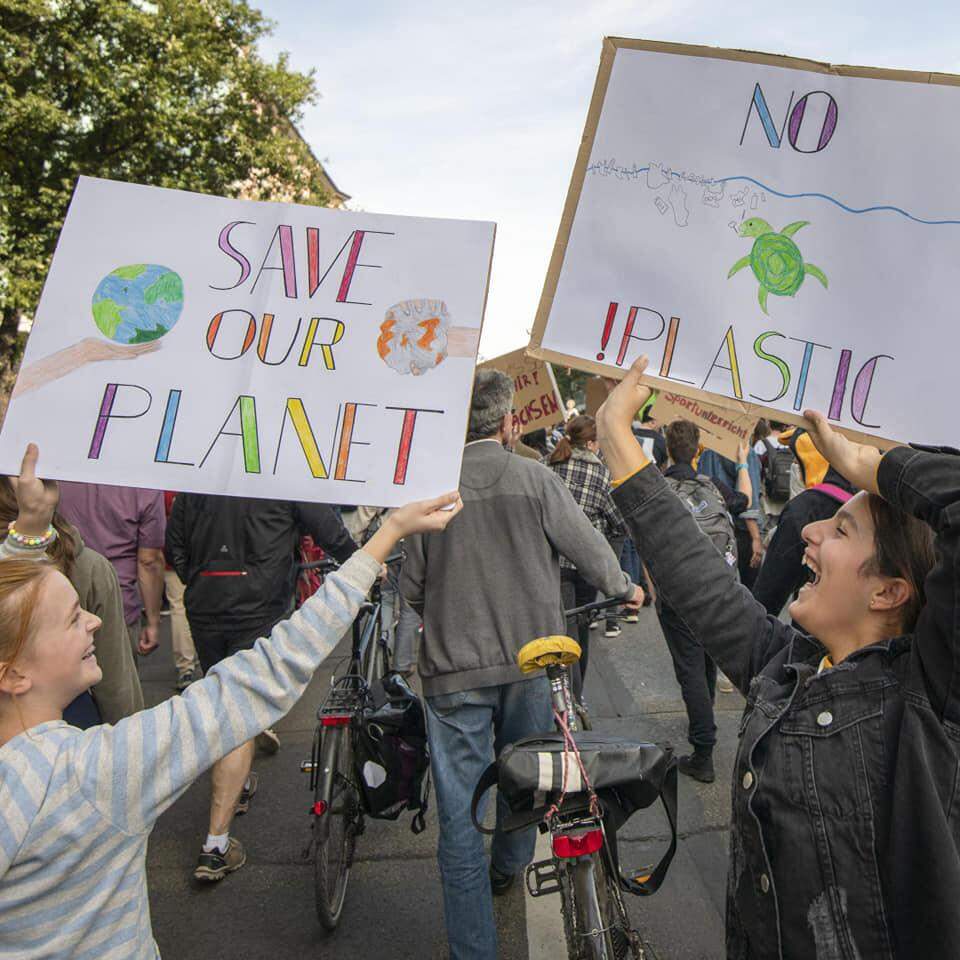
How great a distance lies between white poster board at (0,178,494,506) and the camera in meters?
1.95

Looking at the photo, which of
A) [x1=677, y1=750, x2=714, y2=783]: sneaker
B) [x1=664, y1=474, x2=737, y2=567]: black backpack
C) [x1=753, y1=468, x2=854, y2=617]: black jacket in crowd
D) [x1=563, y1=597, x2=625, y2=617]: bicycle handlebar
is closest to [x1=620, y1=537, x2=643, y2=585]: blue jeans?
[x1=664, y1=474, x2=737, y2=567]: black backpack

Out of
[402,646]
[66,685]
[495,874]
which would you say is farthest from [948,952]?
[402,646]

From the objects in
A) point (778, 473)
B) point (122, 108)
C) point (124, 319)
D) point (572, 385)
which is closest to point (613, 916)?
point (124, 319)

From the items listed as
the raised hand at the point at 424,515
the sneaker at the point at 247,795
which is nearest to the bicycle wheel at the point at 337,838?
the sneaker at the point at 247,795

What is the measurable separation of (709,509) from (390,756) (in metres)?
2.44

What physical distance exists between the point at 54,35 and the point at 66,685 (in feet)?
62.5

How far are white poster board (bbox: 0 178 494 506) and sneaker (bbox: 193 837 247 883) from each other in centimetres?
221

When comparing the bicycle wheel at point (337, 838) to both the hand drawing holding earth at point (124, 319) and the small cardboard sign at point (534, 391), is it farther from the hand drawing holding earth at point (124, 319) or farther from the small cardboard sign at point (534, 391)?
the small cardboard sign at point (534, 391)

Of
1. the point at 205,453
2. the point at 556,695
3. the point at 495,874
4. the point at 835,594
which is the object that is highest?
the point at 205,453

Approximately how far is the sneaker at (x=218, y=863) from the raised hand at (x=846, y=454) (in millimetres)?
3010

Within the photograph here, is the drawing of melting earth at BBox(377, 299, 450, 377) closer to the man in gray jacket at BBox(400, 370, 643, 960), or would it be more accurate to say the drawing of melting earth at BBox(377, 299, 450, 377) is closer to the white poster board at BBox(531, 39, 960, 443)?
the white poster board at BBox(531, 39, 960, 443)

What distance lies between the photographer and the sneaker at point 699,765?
13.8 feet

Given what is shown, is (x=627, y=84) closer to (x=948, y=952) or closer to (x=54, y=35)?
(x=948, y=952)

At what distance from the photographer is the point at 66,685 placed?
4.92ft
